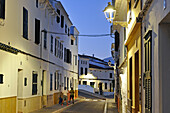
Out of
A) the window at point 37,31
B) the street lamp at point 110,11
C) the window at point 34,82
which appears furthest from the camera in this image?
the window at point 37,31

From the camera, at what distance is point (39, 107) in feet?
71.2

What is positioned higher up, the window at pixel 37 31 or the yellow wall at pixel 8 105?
the window at pixel 37 31

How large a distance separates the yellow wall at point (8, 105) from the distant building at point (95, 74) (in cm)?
5498

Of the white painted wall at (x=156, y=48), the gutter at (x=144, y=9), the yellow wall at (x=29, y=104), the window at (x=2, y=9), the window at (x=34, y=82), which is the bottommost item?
the yellow wall at (x=29, y=104)

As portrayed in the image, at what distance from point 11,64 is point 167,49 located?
10.5m

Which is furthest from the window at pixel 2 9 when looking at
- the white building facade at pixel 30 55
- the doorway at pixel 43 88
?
the doorway at pixel 43 88

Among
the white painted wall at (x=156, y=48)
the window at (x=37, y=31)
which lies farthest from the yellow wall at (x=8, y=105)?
the white painted wall at (x=156, y=48)

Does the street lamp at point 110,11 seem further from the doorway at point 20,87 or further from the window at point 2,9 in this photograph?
the doorway at point 20,87

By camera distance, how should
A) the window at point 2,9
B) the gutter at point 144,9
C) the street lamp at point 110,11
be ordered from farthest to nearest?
1. the window at point 2,9
2. the street lamp at point 110,11
3. the gutter at point 144,9

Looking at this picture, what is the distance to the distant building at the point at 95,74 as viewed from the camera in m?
72.2

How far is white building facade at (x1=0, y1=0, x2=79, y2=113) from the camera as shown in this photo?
46.4ft

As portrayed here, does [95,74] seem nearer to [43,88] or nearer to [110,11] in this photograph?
[43,88]

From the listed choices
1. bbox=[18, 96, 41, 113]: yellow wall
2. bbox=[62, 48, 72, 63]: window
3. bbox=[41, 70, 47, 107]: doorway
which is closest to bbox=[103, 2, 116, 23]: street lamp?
bbox=[18, 96, 41, 113]: yellow wall

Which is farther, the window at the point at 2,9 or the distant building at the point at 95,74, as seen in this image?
the distant building at the point at 95,74
